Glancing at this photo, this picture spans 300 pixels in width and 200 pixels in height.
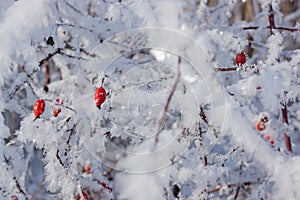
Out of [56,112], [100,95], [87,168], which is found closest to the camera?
[100,95]

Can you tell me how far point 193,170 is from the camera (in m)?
2.03

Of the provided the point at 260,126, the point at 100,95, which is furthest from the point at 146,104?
the point at 260,126

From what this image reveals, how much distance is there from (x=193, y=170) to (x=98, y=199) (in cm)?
74

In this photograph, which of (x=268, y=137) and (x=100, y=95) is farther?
(x=268, y=137)

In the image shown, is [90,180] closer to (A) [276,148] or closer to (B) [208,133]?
(B) [208,133]

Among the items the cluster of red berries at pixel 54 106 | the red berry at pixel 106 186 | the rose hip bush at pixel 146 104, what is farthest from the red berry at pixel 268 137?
the cluster of red berries at pixel 54 106

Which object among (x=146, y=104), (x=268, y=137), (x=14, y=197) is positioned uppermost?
(x=146, y=104)

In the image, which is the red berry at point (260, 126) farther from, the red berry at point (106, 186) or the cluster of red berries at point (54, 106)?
the cluster of red berries at point (54, 106)

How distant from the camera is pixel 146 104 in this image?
194 centimetres

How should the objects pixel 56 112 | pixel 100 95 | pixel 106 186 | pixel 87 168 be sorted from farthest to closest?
pixel 87 168
pixel 106 186
pixel 56 112
pixel 100 95

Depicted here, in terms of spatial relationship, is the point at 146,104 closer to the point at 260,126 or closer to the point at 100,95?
the point at 100,95

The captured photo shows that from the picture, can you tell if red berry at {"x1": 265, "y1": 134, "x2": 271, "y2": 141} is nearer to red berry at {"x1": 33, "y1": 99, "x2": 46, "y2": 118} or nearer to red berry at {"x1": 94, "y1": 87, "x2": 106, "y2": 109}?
red berry at {"x1": 94, "y1": 87, "x2": 106, "y2": 109}

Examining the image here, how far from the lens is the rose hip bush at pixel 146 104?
6.10ft

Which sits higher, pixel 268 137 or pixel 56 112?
pixel 56 112
